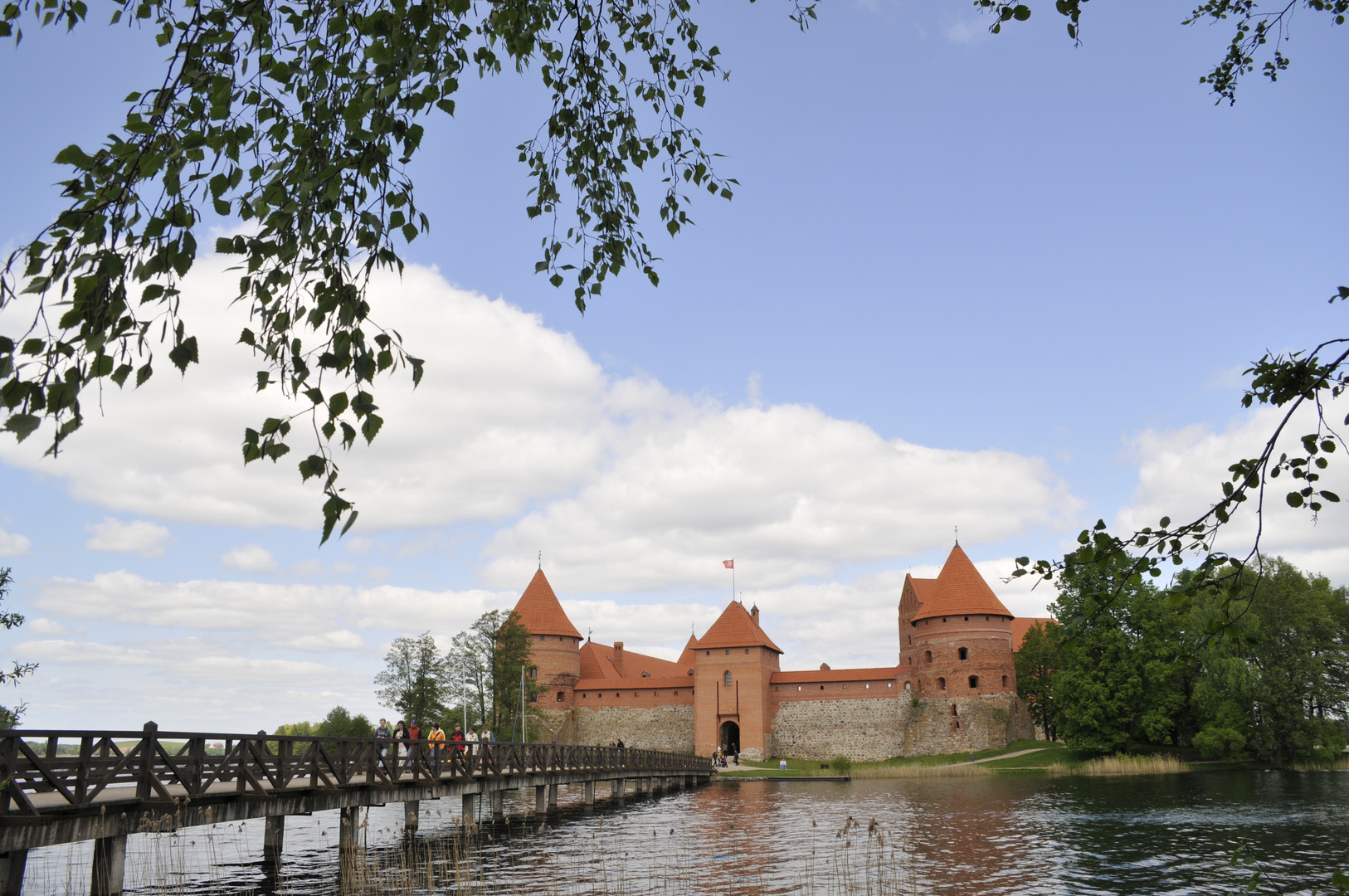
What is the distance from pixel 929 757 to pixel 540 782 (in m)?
28.9

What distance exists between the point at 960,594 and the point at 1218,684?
14.7 meters

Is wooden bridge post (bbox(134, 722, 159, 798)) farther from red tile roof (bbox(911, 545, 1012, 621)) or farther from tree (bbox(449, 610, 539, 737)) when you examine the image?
red tile roof (bbox(911, 545, 1012, 621))

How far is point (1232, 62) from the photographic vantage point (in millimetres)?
5250

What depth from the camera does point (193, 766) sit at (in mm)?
10945

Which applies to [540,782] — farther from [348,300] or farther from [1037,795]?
[348,300]

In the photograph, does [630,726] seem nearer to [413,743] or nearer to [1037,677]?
[1037,677]

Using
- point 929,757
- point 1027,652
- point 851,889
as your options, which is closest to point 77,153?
point 851,889

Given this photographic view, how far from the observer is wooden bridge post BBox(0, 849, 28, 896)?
876cm

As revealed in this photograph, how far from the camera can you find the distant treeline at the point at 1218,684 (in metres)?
34.3

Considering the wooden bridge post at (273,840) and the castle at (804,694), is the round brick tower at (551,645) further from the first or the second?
the wooden bridge post at (273,840)

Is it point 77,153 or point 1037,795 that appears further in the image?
point 1037,795

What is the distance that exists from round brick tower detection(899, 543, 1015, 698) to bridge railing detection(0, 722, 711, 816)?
3389 cm

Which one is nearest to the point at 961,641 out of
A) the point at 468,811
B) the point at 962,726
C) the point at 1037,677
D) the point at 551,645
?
the point at 962,726

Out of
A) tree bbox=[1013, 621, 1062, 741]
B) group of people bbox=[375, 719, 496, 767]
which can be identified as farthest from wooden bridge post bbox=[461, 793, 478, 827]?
tree bbox=[1013, 621, 1062, 741]
